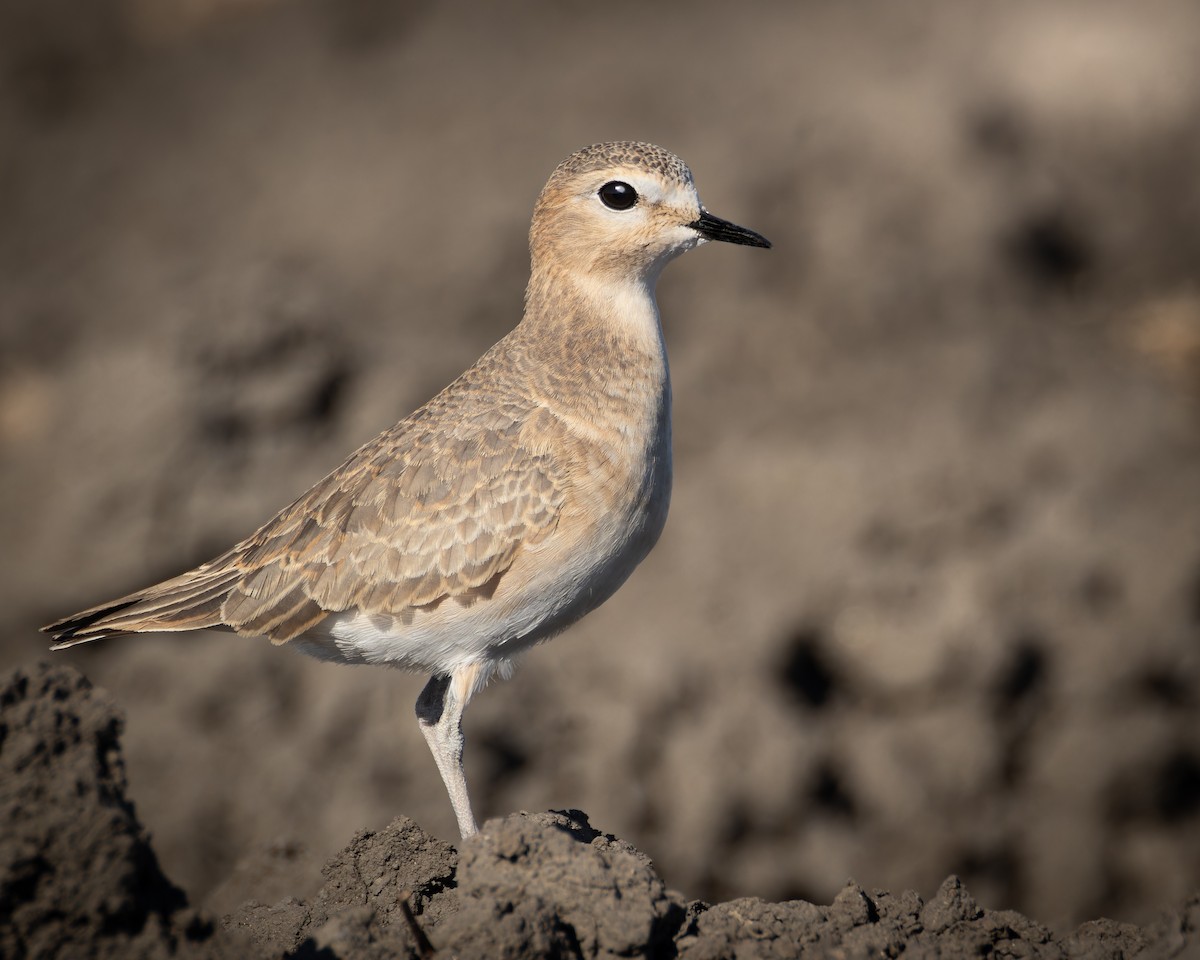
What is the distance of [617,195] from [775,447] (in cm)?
660

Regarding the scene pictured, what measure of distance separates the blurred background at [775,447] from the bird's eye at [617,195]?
4.59 meters

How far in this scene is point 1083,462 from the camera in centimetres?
1243

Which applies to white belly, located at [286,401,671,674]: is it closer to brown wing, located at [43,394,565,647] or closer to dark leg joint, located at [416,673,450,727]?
brown wing, located at [43,394,565,647]

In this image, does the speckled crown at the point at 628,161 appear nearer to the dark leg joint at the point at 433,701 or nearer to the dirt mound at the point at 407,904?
the dark leg joint at the point at 433,701

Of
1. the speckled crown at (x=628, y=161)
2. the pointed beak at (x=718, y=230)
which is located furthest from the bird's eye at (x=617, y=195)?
the pointed beak at (x=718, y=230)

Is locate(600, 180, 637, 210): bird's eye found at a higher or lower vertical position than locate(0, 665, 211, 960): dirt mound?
higher

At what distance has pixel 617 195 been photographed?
7055 millimetres

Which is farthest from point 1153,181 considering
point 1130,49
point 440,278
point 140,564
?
point 140,564

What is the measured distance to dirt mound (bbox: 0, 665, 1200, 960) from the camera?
4586mm

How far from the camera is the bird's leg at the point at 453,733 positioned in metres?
6.84

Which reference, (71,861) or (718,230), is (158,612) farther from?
(718,230)

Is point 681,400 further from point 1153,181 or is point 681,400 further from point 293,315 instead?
point 1153,181

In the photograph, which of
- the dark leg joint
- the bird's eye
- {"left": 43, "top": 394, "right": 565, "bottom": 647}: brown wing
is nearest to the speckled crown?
the bird's eye

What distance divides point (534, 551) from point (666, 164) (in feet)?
7.43
